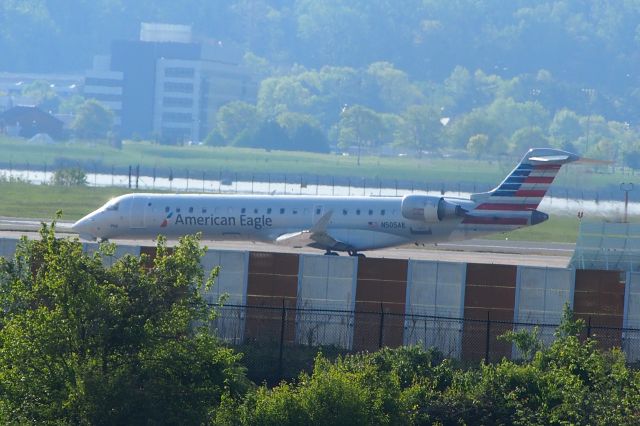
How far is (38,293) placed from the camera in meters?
19.8

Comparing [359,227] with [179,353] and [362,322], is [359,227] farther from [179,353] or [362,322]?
[179,353]

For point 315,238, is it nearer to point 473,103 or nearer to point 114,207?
point 114,207

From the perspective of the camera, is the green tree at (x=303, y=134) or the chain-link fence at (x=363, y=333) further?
the green tree at (x=303, y=134)

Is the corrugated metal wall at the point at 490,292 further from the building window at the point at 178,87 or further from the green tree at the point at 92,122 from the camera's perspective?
the building window at the point at 178,87

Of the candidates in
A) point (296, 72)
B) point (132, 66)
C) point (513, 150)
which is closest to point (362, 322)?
point (513, 150)

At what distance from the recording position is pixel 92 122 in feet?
420

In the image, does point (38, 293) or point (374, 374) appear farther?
point (374, 374)

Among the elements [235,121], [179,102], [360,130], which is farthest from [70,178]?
[179,102]

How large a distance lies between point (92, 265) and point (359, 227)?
26262mm

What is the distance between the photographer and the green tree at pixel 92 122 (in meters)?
122

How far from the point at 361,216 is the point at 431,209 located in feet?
8.61

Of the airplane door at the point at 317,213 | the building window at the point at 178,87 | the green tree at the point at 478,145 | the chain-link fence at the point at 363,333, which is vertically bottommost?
the chain-link fence at the point at 363,333

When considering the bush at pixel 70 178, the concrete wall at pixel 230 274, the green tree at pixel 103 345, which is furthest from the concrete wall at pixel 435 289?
the bush at pixel 70 178

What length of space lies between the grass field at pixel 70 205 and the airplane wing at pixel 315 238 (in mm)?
15098
